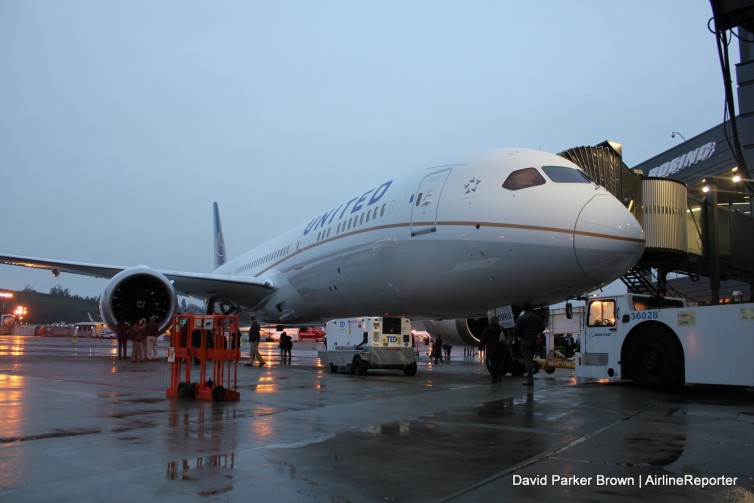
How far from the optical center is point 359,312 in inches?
616

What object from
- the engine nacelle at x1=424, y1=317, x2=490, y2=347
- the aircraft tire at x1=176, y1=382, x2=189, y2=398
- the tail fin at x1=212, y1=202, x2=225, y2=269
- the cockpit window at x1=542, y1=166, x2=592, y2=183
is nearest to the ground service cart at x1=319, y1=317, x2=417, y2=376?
the engine nacelle at x1=424, y1=317, x2=490, y2=347

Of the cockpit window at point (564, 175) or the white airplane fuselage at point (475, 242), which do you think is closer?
the white airplane fuselage at point (475, 242)

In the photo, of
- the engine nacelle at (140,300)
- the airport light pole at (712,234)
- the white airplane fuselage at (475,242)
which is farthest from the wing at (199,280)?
the airport light pole at (712,234)

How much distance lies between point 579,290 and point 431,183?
3.62 meters

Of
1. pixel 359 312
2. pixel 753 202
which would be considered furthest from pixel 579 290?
pixel 753 202

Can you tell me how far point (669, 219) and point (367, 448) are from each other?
1580cm

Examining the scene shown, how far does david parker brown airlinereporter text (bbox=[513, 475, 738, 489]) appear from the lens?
12.7ft

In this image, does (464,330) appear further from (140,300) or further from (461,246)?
(140,300)

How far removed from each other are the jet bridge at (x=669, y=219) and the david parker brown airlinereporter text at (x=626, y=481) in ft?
44.4

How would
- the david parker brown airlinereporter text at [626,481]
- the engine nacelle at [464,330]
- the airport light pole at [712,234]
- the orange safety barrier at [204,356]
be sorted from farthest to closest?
1. the airport light pole at [712,234]
2. the engine nacelle at [464,330]
3. the orange safety barrier at [204,356]
4. the david parker brown airlinereporter text at [626,481]

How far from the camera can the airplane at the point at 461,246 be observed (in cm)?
1041

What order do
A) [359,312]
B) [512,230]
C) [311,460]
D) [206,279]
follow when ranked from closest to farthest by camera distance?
[311,460] < [512,230] < [359,312] < [206,279]

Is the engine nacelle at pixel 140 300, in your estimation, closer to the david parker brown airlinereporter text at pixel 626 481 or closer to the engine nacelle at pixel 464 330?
the engine nacelle at pixel 464 330

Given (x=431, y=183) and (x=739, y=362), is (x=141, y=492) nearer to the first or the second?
(x=739, y=362)
